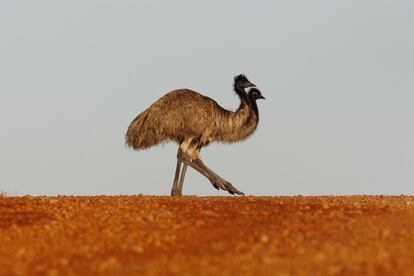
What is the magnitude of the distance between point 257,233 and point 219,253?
5.53 ft

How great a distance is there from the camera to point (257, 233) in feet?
36.1

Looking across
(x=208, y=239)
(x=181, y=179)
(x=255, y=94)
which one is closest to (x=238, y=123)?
Result: (x=255, y=94)

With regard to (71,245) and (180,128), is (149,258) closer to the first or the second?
(71,245)

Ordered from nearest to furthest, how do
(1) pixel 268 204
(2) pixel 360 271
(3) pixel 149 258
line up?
(2) pixel 360 271 → (3) pixel 149 258 → (1) pixel 268 204

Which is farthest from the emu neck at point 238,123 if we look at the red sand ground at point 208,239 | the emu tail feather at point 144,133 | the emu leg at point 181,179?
the red sand ground at point 208,239

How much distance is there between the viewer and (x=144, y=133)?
22625 millimetres

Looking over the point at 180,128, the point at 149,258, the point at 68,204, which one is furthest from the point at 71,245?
the point at 180,128

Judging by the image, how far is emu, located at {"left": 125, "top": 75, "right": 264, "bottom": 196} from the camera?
22406mm

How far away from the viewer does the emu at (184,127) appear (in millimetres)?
22406

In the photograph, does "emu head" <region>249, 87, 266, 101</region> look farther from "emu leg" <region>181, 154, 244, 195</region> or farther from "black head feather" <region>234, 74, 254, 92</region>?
"emu leg" <region>181, 154, 244, 195</region>

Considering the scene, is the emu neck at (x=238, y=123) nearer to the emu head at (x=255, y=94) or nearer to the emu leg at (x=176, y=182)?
the emu head at (x=255, y=94)

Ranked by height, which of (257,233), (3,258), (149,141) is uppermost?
(149,141)

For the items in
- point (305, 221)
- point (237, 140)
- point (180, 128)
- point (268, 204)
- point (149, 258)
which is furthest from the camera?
point (237, 140)

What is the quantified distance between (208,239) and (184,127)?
12.0m
